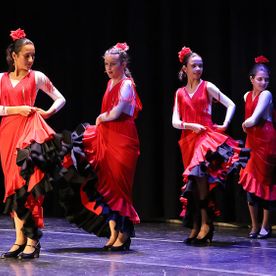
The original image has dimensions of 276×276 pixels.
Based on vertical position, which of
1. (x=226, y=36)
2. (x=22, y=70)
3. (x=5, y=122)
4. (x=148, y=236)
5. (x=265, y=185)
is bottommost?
(x=148, y=236)

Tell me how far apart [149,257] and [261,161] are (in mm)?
1864

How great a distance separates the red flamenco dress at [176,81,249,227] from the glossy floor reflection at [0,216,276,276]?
0.43 metres

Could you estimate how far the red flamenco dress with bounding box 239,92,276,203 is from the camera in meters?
6.36

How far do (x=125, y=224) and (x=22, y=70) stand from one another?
1.34 metres

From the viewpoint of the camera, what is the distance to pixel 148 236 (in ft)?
20.9

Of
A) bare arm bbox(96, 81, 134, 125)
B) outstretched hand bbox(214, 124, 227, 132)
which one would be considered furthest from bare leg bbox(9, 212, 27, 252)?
outstretched hand bbox(214, 124, 227, 132)

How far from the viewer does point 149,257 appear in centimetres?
493

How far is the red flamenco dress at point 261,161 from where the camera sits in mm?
6359

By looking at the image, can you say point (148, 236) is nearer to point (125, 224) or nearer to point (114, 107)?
point (125, 224)

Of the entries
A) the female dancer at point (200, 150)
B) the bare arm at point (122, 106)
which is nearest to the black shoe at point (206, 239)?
the female dancer at point (200, 150)

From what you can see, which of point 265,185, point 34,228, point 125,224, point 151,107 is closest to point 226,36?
point 151,107

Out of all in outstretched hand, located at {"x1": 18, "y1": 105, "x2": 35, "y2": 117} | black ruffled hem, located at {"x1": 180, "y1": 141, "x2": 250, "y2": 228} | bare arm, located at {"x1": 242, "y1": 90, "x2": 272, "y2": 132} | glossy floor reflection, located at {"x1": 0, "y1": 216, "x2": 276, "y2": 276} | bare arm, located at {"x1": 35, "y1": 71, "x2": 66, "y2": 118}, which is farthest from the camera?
bare arm, located at {"x1": 242, "y1": 90, "x2": 272, "y2": 132}

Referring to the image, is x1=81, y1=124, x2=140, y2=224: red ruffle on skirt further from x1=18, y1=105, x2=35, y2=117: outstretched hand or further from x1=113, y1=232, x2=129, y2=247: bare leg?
x1=18, y1=105, x2=35, y2=117: outstretched hand

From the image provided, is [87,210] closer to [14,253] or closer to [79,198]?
[79,198]
